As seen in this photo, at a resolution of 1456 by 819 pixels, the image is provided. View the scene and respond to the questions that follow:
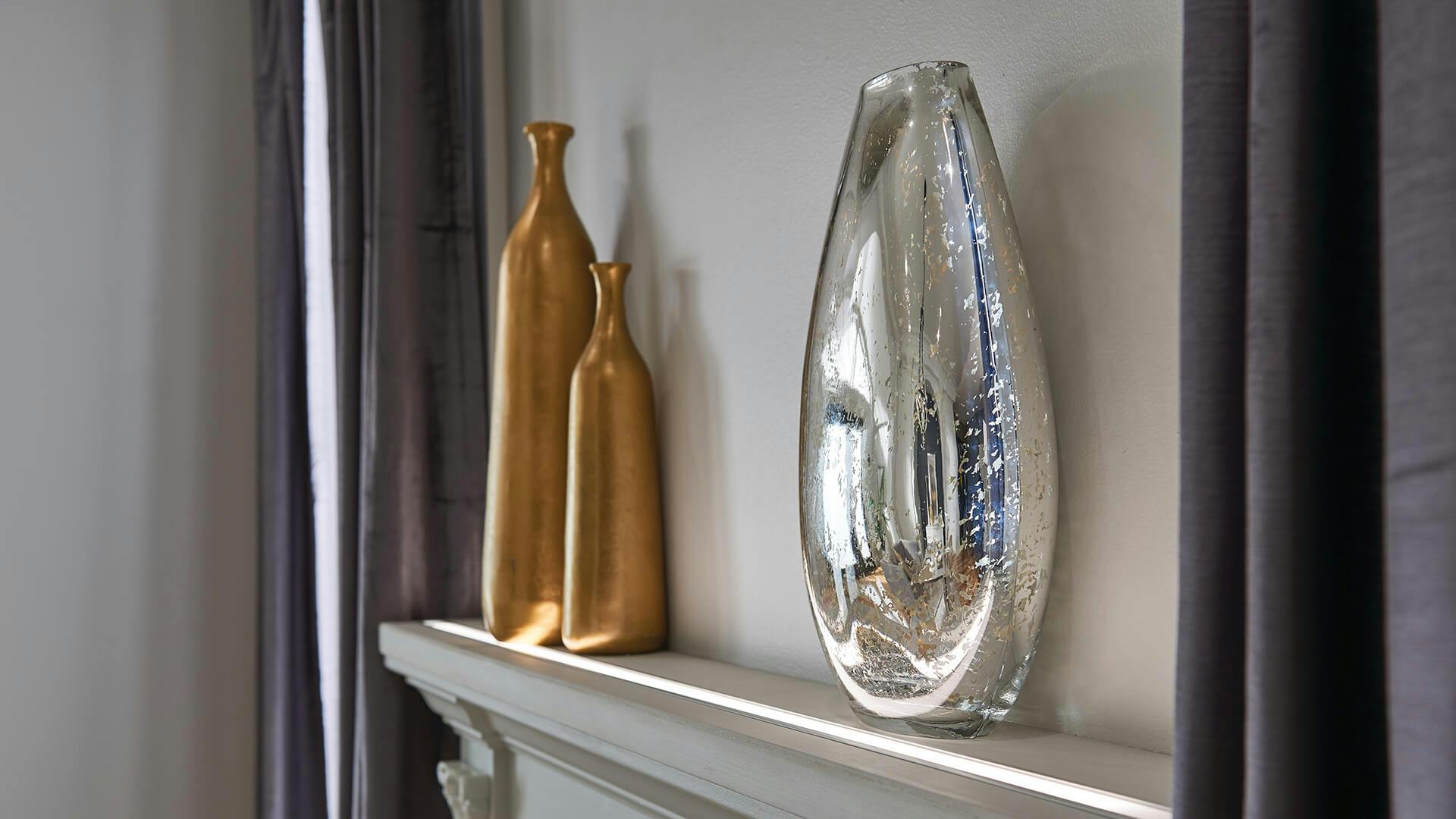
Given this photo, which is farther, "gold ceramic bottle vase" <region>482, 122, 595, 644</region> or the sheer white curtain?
the sheer white curtain

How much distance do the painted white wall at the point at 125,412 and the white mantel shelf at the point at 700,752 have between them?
703 millimetres

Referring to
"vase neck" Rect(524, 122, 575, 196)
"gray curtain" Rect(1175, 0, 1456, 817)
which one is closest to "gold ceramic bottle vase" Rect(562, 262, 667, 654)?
"vase neck" Rect(524, 122, 575, 196)

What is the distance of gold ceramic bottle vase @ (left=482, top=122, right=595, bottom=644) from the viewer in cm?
108

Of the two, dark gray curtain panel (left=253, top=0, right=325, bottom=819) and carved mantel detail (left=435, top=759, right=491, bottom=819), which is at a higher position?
dark gray curtain panel (left=253, top=0, right=325, bottom=819)

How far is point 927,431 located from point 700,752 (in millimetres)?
274

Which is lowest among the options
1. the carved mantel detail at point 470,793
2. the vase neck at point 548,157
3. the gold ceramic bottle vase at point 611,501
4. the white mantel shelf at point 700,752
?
the carved mantel detail at point 470,793

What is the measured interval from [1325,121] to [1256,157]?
3 cm

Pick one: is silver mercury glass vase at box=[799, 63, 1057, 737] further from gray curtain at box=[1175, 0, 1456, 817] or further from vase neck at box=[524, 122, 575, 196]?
vase neck at box=[524, 122, 575, 196]

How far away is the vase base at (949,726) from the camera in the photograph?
636 mm

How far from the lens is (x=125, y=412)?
1.76 meters

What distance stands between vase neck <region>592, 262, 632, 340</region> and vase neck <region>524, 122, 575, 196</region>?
0.14 metres

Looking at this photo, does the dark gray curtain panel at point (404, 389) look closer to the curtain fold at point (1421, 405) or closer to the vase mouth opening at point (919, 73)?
the vase mouth opening at point (919, 73)

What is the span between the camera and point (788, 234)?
0.92 meters

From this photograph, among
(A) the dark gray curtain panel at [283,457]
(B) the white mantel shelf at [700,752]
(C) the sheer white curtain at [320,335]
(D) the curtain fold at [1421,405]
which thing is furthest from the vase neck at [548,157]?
(D) the curtain fold at [1421,405]
